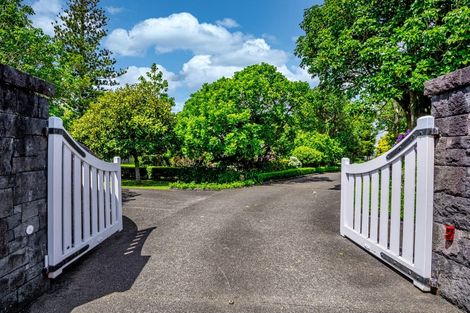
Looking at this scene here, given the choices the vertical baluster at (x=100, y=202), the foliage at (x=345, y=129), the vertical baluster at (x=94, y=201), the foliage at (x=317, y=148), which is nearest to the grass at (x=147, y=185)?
the vertical baluster at (x=100, y=202)

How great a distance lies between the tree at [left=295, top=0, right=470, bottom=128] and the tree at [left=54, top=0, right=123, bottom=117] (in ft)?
61.8

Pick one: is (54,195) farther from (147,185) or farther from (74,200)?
(147,185)

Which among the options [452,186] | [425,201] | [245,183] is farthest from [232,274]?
[245,183]

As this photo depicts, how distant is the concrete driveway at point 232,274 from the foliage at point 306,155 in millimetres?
17814

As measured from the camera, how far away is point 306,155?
2380cm

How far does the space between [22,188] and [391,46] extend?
10.3 meters

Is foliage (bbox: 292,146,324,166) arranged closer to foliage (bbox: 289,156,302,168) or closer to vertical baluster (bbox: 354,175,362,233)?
foliage (bbox: 289,156,302,168)

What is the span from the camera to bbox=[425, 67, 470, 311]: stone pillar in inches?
106

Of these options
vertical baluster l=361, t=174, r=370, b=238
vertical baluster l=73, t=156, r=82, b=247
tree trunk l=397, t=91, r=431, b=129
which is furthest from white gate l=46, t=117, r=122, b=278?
tree trunk l=397, t=91, r=431, b=129

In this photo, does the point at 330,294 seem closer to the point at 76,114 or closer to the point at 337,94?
the point at 337,94

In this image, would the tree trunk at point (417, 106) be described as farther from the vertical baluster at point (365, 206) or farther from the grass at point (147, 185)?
the grass at point (147, 185)

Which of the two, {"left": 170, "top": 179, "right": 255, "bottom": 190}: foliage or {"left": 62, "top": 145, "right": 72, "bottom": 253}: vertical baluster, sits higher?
{"left": 62, "top": 145, "right": 72, "bottom": 253}: vertical baluster

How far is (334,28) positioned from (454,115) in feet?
33.1

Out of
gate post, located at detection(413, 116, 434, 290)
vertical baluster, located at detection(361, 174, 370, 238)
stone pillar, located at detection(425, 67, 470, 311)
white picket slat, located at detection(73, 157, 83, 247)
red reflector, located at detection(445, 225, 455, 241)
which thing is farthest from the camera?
vertical baluster, located at detection(361, 174, 370, 238)
